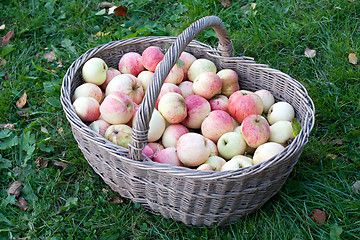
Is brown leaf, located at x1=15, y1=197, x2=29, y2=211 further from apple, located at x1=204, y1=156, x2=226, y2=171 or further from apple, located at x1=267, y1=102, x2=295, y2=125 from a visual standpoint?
apple, located at x1=267, y1=102, x2=295, y2=125

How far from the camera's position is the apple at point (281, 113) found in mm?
2182

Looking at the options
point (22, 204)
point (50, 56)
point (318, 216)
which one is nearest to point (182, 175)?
point (318, 216)

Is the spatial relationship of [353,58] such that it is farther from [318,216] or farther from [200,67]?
[318,216]

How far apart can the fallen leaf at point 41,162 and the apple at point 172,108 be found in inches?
33.7

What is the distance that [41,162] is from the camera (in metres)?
2.31

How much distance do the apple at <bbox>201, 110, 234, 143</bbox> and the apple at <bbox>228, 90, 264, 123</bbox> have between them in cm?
10

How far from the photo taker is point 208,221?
6.12ft

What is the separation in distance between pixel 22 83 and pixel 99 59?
36.0 inches

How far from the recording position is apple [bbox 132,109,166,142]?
6.59 ft

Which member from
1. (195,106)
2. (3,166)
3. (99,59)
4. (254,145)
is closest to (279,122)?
(254,145)

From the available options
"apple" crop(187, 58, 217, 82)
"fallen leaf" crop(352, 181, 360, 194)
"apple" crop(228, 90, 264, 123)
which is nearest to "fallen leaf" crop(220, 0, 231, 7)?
"apple" crop(187, 58, 217, 82)

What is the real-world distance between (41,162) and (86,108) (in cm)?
55

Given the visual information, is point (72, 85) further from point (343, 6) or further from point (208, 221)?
point (343, 6)

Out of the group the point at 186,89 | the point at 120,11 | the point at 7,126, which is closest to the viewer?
the point at 186,89
